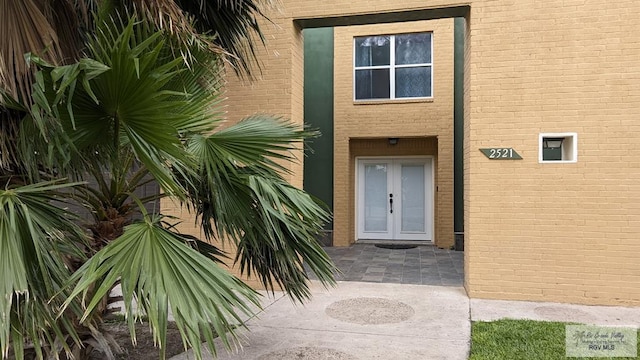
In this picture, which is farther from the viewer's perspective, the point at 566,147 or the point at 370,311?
the point at 566,147

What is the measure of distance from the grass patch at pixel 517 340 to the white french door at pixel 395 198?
6851mm

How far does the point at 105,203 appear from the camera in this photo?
3.66m

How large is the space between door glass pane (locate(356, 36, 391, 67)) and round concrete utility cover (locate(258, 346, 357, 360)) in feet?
28.0

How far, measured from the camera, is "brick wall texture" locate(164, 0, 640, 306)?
5.84m

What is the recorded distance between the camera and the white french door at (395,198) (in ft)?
39.2

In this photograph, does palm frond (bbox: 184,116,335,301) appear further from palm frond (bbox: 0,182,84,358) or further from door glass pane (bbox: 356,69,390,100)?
door glass pane (bbox: 356,69,390,100)

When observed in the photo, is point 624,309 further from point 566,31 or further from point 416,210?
point 416,210

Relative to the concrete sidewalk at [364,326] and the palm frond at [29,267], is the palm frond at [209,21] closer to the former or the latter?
the palm frond at [29,267]

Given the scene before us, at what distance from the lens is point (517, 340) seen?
4.50 m

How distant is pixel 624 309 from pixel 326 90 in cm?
808

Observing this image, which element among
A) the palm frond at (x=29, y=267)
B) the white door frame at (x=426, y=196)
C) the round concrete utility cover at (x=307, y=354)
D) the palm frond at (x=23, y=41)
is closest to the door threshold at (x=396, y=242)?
the white door frame at (x=426, y=196)

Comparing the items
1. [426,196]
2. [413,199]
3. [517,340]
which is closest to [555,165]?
[517,340]

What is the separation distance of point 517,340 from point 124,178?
4202 mm

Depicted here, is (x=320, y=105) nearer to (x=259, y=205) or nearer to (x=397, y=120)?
(x=397, y=120)
